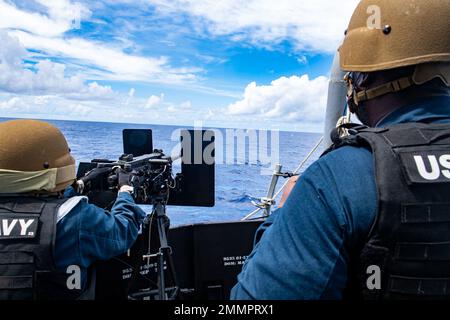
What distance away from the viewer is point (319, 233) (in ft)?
3.20

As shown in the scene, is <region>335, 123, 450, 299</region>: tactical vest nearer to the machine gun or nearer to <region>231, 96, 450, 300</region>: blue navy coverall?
<region>231, 96, 450, 300</region>: blue navy coverall

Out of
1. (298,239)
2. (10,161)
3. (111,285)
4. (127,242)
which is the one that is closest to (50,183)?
(10,161)

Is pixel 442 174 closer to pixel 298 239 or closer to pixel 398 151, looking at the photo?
pixel 398 151

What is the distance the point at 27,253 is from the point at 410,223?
175 centimetres

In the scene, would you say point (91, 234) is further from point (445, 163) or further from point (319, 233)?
point (445, 163)

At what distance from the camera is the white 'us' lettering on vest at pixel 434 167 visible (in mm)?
1006

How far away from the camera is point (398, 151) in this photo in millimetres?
1050

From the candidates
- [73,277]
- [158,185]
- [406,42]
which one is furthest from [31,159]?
[406,42]

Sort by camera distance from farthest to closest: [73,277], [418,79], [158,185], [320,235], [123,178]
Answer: [158,185] → [123,178] → [73,277] → [418,79] → [320,235]

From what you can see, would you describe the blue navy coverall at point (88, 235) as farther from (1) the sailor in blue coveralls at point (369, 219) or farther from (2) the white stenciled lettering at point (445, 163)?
(2) the white stenciled lettering at point (445, 163)

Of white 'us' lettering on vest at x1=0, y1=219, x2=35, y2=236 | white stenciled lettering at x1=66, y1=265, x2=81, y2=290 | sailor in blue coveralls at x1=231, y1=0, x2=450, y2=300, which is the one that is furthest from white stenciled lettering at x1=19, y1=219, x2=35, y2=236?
sailor in blue coveralls at x1=231, y1=0, x2=450, y2=300

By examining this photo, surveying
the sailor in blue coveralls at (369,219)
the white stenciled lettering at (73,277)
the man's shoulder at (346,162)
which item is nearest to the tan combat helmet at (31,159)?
the white stenciled lettering at (73,277)
